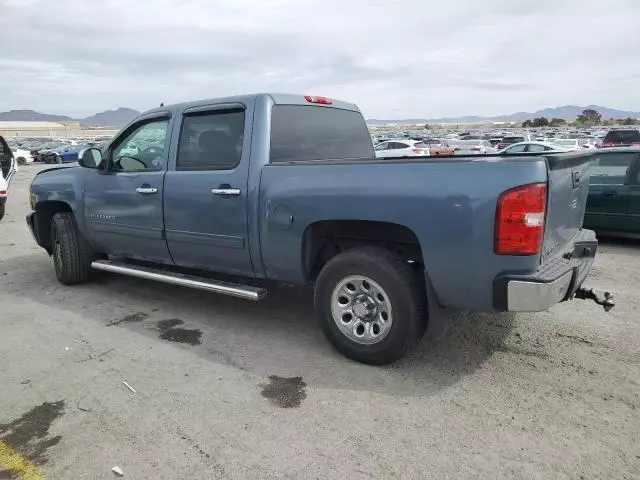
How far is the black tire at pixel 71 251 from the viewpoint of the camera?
19.4 feet

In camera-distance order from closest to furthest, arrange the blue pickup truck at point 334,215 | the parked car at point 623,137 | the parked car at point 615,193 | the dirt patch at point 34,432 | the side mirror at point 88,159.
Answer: the dirt patch at point 34,432
the blue pickup truck at point 334,215
the side mirror at point 88,159
the parked car at point 615,193
the parked car at point 623,137

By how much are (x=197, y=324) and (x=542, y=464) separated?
3.11m

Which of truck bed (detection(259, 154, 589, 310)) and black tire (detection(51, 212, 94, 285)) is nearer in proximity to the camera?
truck bed (detection(259, 154, 589, 310))

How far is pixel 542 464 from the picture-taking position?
2.64 metres

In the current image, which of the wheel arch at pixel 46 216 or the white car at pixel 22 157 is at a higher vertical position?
the white car at pixel 22 157

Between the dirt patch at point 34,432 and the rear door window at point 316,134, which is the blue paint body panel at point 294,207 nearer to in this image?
the rear door window at point 316,134

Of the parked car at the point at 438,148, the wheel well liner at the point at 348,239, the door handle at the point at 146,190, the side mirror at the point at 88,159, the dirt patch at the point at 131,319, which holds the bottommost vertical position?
the dirt patch at the point at 131,319

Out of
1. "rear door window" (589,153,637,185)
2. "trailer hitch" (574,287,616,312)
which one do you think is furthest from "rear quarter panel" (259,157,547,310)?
"rear door window" (589,153,637,185)

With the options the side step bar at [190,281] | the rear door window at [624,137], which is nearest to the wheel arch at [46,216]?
the side step bar at [190,281]

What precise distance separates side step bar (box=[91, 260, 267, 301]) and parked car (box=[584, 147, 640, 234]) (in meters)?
6.07

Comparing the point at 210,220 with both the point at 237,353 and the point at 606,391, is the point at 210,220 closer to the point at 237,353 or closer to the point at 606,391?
the point at 237,353

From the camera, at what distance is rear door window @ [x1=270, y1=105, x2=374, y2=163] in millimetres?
4398

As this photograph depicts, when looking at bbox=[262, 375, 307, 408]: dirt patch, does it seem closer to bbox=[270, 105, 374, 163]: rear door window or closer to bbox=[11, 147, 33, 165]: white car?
bbox=[270, 105, 374, 163]: rear door window

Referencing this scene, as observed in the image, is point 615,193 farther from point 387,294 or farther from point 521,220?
point 387,294
